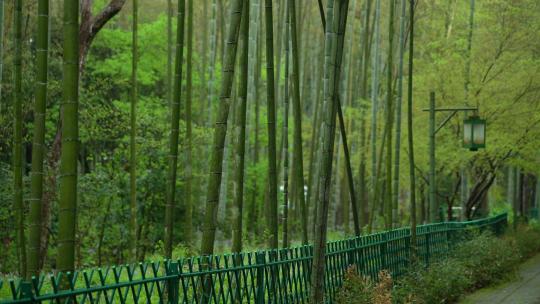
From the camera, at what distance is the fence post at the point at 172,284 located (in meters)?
4.98

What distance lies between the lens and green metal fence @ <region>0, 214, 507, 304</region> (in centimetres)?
419

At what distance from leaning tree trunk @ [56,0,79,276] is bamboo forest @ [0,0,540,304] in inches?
0.5

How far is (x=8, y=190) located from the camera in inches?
488

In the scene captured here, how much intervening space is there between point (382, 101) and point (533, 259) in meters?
5.84

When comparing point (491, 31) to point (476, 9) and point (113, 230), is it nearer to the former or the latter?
point (476, 9)

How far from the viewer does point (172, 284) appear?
5008 mm

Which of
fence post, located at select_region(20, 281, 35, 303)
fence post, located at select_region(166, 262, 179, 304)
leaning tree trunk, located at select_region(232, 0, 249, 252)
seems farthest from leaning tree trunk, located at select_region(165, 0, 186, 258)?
fence post, located at select_region(20, 281, 35, 303)

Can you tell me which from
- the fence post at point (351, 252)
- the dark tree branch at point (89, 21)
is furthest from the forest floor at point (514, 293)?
the dark tree branch at point (89, 21)

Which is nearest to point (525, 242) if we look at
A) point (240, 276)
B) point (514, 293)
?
point (514, 293)

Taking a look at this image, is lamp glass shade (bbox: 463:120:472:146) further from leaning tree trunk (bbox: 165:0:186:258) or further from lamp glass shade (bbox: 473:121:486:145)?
leaning tree trunk (bbox: 165:0:186:258)

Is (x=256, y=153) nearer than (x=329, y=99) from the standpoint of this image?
No

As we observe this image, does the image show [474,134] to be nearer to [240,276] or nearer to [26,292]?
[240,276]

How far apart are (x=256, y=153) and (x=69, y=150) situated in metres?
18.5

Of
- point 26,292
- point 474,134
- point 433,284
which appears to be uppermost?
point 474,134
